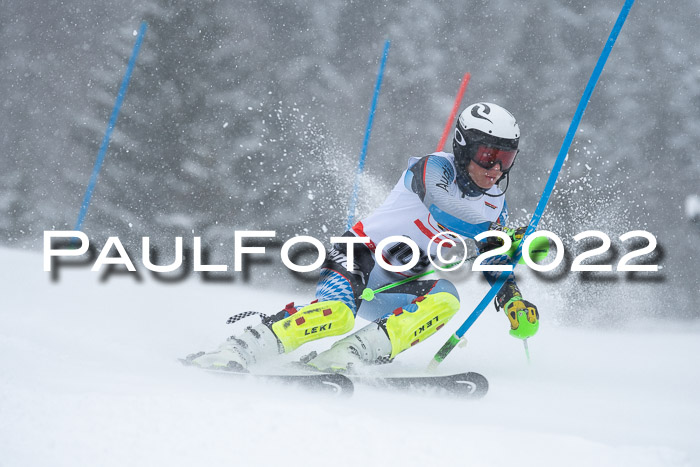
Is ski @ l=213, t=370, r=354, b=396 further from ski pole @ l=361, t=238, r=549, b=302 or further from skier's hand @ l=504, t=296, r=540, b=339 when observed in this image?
skier's hand @ l=504, t=296, r=540, b=339

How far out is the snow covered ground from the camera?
5.36ft

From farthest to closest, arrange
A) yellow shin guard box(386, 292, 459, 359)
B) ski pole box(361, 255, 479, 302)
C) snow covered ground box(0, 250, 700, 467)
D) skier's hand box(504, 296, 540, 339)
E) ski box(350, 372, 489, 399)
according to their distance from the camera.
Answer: ski pole box(361, 255, 479, 302) → skier's hand box(504, 296, 540, 339) → yellow shin guard box(386, 292, 459, 359) → ski box(350, 372, 489, 399) → snow covered ground box(0, 250, 700, 467)

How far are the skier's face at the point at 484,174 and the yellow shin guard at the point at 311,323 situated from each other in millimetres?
945

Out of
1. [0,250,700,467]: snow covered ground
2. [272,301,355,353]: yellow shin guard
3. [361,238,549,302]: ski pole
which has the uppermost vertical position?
[361,238,549,302]: ski pole

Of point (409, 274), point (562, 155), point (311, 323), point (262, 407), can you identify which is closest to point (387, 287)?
point (409, 274)

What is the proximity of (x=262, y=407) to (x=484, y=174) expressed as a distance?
1757 mm

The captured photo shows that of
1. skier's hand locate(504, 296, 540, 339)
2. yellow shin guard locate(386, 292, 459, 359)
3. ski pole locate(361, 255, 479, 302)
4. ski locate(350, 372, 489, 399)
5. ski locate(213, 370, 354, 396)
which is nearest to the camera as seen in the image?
ski locate(213, 370, 354, 396)

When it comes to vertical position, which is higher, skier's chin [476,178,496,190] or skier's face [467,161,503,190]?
skier's face [467,161,503,190]

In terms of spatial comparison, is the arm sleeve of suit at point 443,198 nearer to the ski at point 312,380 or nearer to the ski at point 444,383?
the ski at point 444,383

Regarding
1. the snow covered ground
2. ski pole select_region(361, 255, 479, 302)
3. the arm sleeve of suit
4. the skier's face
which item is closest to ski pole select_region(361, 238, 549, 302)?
ski pole select_region(361, 255, 479, 302)

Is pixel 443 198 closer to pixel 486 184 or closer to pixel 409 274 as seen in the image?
pixel 486 184

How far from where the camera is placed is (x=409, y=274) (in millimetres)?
3342

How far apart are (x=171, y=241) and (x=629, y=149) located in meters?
8.49

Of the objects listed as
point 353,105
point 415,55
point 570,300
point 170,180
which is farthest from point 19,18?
point 570,300
